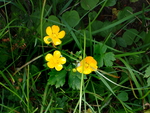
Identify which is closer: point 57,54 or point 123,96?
point 57,54

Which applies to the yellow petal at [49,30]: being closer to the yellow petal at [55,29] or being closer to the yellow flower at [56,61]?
the yellow petal at [55,29]

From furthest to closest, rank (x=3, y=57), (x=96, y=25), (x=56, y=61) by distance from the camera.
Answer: (x=96, y=25) → (x=3, y=57) → (x=56, y=61)

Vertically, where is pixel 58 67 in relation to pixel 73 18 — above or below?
below

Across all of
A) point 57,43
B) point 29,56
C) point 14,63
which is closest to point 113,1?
point 57,43

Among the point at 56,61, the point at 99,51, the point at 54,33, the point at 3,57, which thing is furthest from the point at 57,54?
the point at 3,57

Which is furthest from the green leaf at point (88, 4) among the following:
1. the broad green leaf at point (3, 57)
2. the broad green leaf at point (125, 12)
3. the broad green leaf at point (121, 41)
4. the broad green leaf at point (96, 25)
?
the broad green leaf at point (3, 57)

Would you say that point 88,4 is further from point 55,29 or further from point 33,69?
point 33,69

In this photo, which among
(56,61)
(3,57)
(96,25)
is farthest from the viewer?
(96,25)

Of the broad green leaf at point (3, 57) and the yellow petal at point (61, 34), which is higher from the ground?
the yellow petal at point (61, 34)
